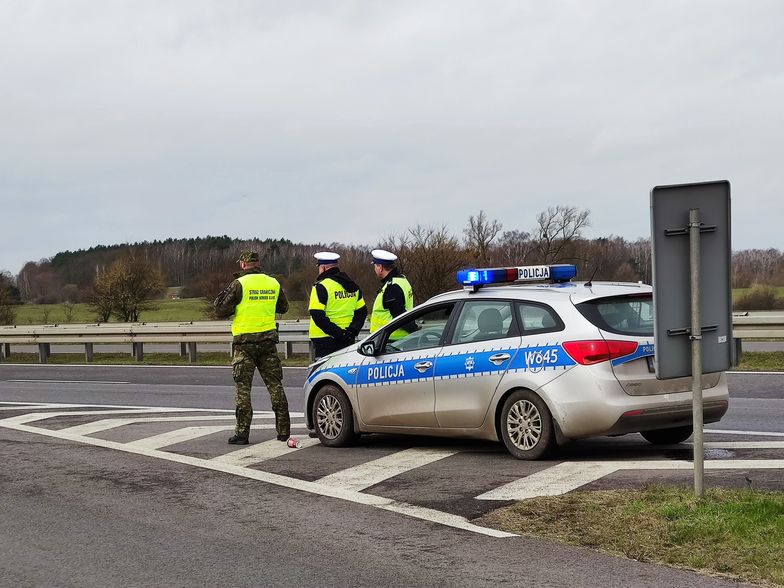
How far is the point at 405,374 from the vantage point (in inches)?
390

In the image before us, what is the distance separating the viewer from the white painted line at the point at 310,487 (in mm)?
6930

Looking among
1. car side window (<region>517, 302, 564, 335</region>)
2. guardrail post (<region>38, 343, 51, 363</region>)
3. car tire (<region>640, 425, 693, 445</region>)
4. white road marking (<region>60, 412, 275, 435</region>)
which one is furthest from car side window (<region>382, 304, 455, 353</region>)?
guardrail post (<region>38, 343, 51, 363</region>)

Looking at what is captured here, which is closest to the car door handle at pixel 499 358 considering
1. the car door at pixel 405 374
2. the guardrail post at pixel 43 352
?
the car door at pixel 405 374

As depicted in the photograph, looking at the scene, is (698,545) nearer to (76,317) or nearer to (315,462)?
(315,462)

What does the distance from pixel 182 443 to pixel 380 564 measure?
5631 millimetres

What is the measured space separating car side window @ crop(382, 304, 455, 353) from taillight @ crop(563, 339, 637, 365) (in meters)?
1.59

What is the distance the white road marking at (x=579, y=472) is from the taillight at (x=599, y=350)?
0.85 metres

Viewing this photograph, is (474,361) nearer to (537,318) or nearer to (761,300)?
(537,318)

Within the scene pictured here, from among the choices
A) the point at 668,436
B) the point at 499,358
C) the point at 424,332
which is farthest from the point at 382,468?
the point at 668,436

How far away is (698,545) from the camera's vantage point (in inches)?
235

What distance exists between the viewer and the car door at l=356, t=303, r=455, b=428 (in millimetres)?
9742

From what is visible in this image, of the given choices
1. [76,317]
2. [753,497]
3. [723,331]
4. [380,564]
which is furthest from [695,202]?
[76,317]

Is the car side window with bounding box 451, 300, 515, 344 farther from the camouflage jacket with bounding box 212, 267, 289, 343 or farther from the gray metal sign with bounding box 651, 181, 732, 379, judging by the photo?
the gray metal sign with bounding box 651, 181, 732, 379

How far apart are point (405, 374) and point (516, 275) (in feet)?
4.56
